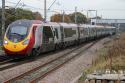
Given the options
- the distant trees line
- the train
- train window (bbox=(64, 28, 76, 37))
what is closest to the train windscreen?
the train

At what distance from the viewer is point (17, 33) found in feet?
81.7

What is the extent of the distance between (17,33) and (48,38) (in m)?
5.38

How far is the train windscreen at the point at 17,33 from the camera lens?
24656 millimetres

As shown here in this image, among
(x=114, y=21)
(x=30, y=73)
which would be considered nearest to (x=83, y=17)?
(x=114, y=21)

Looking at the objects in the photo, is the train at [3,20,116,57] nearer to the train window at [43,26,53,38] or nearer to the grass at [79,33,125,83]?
the train window at [43,26,53,38]

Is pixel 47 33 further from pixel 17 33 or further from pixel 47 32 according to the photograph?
pixel 17 33

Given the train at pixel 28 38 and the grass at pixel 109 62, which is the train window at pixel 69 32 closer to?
the train at pixel 28 38

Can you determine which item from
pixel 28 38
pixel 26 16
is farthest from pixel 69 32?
pixel 26 16

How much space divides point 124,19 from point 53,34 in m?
143

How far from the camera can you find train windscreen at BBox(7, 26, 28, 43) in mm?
24656

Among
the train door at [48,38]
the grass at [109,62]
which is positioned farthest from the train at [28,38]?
the grass at [109,62]

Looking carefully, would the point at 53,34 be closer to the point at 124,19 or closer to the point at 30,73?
the point at 30,73

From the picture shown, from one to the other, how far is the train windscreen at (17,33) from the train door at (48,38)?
344 centimetres

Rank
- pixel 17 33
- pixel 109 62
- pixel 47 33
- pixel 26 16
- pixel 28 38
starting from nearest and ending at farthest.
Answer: pixel 109 62, pixel 28 38, pixel 17 33, pixel 47 33, pixel 26 16
